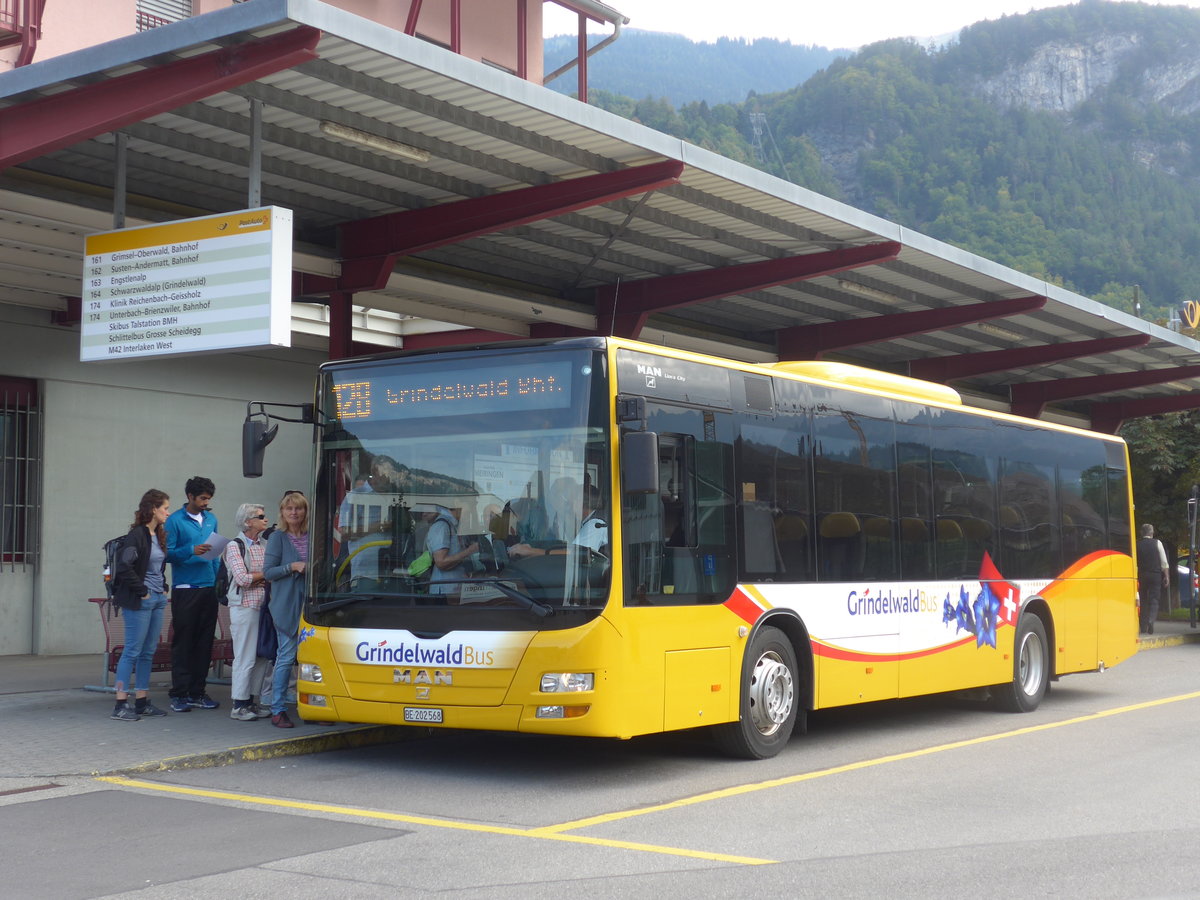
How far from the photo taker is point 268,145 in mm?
12242

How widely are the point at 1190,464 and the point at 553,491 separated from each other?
23.7 m

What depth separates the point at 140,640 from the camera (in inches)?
443

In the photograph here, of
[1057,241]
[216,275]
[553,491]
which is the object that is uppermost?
[1057,241]

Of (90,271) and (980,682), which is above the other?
(90,271)

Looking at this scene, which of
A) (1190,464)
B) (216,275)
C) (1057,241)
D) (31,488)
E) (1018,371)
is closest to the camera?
(216,275)

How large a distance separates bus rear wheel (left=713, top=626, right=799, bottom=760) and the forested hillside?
75269 millimetres

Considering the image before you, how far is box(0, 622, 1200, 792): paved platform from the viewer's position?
9484 mm

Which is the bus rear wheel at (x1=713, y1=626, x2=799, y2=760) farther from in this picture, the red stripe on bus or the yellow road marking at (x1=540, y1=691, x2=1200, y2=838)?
the yellow road marking at (x1=540, y1=691, x2=1200, y2=838)

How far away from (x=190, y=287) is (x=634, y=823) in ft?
18.8

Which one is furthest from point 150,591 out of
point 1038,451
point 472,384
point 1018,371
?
point 1018,371

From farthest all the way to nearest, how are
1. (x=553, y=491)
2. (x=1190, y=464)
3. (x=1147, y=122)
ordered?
(x=1147, y=122), (x=1190, y=464), (x=553, y=491)

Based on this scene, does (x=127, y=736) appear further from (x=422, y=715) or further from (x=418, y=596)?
(x=418, y=596)

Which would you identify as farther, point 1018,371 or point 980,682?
point 1018,371

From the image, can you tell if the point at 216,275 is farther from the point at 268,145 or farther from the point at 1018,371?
the point at 1018,371
